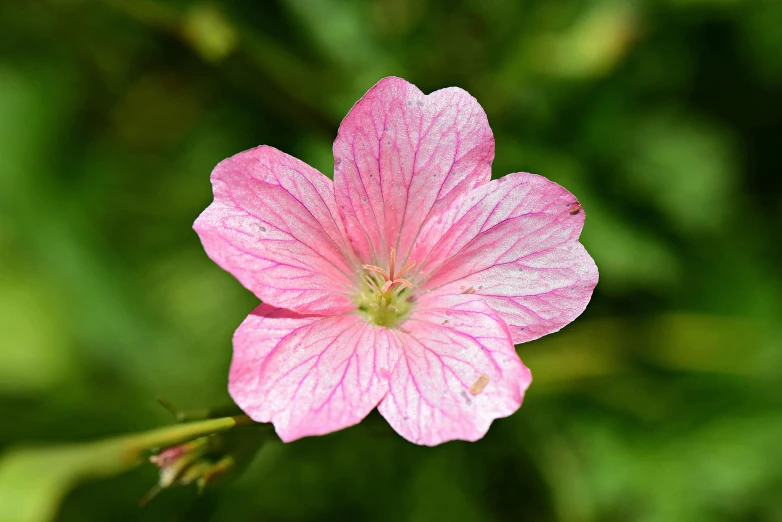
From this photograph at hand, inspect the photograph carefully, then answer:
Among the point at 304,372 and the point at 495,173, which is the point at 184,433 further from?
the point at 495,173

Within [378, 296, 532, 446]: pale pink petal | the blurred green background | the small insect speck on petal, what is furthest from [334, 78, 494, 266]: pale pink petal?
the blurred green background

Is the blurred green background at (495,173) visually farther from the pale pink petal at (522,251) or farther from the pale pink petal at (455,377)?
the pale pink petal at (455,377)

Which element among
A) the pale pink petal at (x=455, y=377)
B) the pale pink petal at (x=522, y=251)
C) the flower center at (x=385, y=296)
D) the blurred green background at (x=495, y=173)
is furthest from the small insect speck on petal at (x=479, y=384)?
the blurred green background at (x=495, y=173)

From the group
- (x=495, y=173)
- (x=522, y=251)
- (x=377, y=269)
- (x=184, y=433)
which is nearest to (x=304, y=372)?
(x=184, y=433)

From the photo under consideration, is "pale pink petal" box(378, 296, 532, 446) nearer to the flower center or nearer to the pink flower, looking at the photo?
the pink flower

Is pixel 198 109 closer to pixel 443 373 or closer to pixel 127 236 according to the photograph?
pixel 127 236

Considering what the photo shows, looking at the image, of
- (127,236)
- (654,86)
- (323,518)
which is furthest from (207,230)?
(654,86)
